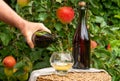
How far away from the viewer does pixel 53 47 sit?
8.54ft

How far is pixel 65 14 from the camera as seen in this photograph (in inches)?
97.4

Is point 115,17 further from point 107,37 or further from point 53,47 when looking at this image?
point 53,47

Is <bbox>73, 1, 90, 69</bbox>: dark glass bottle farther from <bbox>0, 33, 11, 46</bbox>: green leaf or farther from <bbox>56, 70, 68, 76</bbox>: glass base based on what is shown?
<bbox>0, 33, 11, 46</bbox>: green leaf

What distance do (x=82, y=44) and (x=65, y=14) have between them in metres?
0.17

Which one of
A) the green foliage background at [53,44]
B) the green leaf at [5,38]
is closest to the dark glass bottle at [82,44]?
the green foliage background at [53,44]

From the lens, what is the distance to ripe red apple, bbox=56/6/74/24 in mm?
2479

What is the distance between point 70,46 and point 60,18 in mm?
168

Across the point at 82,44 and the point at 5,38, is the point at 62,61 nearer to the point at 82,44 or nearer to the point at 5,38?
the point at 82,44

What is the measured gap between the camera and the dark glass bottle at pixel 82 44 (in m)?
2.44

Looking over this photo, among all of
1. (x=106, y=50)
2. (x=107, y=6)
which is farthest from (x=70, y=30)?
(x=107, y=6)

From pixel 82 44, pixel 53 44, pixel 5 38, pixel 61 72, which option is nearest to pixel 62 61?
pixel 61 72

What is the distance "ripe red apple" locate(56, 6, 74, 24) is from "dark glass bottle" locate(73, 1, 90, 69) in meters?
0.06

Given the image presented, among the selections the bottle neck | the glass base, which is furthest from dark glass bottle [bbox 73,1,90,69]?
the glass base

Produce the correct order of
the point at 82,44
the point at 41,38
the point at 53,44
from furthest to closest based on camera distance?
the point at 53,44
the point at 82,44
the point at 41,38
